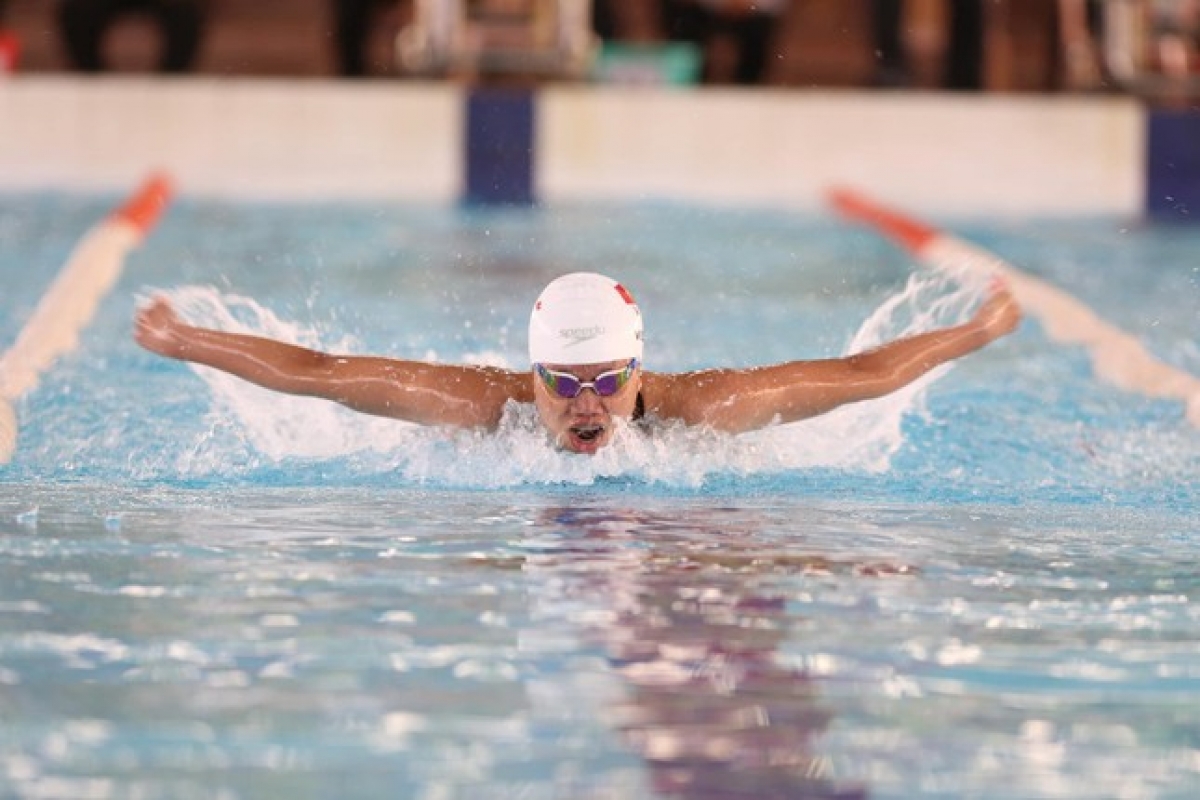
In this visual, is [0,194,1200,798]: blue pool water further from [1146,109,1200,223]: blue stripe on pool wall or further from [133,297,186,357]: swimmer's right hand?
[1146,109,1200,223]: blue stripe on pool wall

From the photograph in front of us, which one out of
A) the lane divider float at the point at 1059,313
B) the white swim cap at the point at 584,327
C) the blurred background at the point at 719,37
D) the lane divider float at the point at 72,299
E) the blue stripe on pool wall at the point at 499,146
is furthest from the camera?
the blurred background at the point at 719,37

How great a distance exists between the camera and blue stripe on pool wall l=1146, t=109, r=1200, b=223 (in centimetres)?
1054

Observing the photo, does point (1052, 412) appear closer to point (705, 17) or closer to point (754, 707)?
point (754, 707)

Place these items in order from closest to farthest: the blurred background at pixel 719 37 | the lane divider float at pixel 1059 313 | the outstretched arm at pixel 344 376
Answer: the outstretched arm at pixel 344 376 < the lane divider float at pixel 1059 313 < the blurred background at pixel 719 37

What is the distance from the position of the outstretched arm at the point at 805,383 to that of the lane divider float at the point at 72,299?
1323 mm

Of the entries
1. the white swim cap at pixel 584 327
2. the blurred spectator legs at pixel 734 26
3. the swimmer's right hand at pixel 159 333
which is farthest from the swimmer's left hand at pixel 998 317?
the blurred spectator legs at pixel 734 26

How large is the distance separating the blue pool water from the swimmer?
0.24ft

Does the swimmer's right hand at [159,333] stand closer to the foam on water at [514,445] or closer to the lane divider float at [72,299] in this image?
the foam on water at [514,445]

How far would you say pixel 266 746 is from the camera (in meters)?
2.35

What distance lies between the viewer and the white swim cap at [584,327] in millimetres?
4105

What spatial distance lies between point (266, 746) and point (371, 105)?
8.69 metres

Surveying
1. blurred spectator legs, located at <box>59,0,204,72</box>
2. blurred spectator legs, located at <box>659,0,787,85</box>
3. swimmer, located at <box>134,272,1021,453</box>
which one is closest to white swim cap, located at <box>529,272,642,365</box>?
swimmer, located at <box>134,272,1021,453</box>

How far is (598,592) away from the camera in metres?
3.11

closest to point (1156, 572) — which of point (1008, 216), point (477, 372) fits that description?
point (477, 372)
